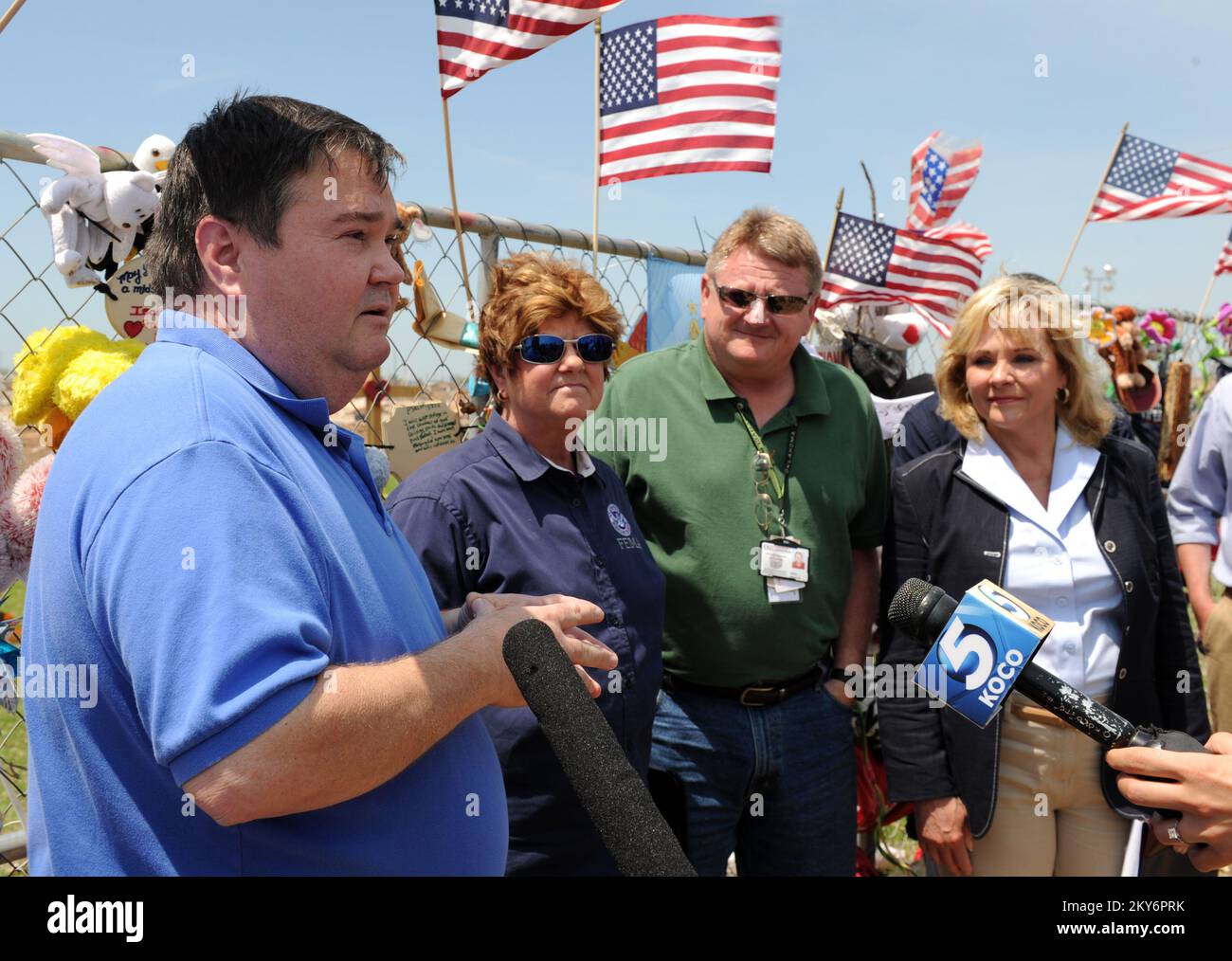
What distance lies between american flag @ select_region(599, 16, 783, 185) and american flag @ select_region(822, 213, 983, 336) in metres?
0.98

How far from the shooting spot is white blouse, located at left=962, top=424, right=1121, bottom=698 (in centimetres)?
288

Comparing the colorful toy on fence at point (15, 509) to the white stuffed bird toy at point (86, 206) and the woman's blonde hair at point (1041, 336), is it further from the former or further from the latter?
the woman's blonde hair at point (1041, 336)

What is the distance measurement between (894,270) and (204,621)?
4918mm

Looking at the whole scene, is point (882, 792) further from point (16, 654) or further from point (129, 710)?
point (129, 710)

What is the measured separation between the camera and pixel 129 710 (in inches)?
50.5

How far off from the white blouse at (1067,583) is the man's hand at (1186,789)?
1.36 metres

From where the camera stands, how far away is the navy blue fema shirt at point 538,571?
7.94 ft

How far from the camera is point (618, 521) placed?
8.88 feet

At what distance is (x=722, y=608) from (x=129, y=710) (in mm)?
1902

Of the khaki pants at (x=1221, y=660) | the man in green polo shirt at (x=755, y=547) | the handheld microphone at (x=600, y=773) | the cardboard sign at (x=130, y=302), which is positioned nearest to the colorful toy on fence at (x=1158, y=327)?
the khaki pants at (x=1221, y=660)

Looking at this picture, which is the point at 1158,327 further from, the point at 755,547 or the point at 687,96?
the point at 755,547

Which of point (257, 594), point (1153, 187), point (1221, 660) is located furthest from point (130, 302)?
point (1153, 187)
